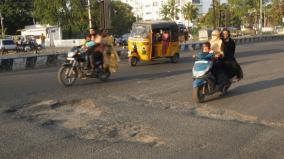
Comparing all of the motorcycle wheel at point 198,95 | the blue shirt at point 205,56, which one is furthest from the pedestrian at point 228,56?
the motorcycle wheel at point 198,95

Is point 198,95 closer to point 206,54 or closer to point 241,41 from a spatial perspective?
point 206,54

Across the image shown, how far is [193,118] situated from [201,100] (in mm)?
1648

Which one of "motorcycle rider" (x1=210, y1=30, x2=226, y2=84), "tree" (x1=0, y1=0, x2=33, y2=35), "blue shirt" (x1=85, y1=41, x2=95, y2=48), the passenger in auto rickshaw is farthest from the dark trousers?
"tree" (x1=0, y1=0, x2=33, y2=35)

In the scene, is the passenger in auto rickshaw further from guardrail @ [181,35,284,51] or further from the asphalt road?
guardrail @ [181,35,284,51]

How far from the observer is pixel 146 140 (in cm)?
576

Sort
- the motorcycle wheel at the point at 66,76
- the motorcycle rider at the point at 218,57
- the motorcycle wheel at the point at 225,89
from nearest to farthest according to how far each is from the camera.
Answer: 1. the motorcycle rider at the point at 218,57
2. the motorcycle wheel at the point at 225,89
3. the motorcycle wheel at the point at 66,76

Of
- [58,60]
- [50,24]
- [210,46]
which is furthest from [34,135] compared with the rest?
[50,24]

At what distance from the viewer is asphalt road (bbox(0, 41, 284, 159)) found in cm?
530

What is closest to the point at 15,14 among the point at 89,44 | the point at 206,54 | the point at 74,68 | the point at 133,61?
the point at 133,61

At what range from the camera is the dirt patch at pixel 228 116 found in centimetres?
678

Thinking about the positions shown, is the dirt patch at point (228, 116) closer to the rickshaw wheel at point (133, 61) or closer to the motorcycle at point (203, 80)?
the motorcycle at point (203, 80)

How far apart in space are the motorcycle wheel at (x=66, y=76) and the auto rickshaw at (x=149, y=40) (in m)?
6.19

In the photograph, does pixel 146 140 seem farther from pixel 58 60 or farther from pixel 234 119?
pixel 58 60

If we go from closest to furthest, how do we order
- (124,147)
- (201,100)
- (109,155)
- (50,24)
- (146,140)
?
(109,155)
(124,147)
(146,140)
(201,100)
(50,24)
